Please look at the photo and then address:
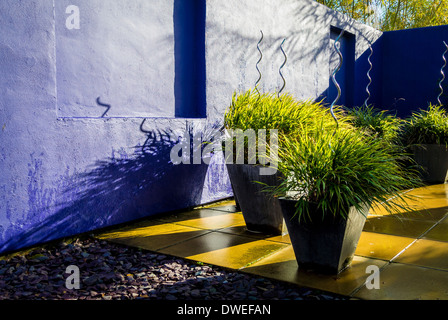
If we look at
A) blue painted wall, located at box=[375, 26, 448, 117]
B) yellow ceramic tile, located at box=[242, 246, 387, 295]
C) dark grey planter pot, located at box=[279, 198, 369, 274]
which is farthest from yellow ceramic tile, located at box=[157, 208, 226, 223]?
blue painted wall, located at box=[375, 26, 448, 117]

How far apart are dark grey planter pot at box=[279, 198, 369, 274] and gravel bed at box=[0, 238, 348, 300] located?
26 centimetres

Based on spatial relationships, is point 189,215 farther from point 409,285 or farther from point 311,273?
Result: point 409,285

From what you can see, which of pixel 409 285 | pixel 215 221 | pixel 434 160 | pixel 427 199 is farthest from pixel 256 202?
pixel 434 160

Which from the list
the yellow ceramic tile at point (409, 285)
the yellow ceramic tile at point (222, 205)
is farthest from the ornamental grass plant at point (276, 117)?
A: the yellow ceramic tile at point (409, 285)

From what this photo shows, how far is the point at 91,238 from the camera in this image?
11.0ft

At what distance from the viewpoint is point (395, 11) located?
11367 millimetres

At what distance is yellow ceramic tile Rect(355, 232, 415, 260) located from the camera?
114 inches

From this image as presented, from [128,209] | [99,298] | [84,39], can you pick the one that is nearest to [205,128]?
[128,209]

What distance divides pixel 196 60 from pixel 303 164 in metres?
2.33

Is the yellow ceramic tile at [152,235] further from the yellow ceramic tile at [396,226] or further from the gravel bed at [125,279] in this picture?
the yellow ceramic tile at [396,226]

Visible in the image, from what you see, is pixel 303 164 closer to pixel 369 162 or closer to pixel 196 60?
pixel 369 162

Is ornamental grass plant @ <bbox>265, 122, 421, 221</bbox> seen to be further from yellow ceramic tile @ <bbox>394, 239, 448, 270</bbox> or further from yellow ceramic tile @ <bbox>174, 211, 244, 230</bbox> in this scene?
yellow ceramic tile @ <bbox>174, 211, 244, 230</bbox>

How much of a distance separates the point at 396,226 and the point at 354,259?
3.51 ft

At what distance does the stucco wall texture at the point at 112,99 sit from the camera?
9.43 ft
